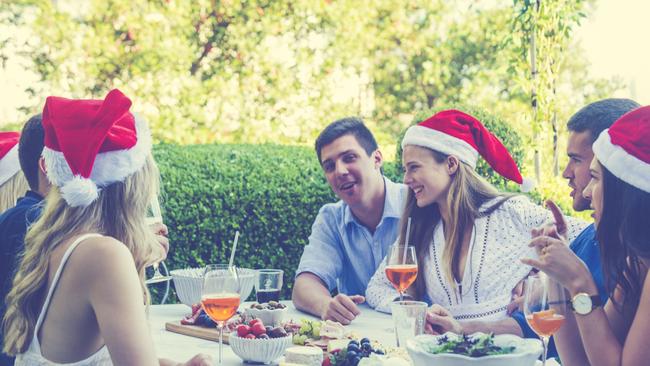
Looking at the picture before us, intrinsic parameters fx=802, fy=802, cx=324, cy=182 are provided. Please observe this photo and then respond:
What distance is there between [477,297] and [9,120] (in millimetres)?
6402

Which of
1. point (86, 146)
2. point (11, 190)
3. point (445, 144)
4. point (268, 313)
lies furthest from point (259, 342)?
point (11, 190)

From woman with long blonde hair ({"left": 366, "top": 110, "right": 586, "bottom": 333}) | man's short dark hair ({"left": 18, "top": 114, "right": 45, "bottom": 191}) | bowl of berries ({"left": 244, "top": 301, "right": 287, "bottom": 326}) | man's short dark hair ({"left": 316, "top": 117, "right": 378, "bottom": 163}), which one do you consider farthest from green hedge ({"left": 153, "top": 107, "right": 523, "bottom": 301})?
bowl of berries ({"left": 244, "top": 301, "right": 287, "bottom": 326})

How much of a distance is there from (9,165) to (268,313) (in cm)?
161

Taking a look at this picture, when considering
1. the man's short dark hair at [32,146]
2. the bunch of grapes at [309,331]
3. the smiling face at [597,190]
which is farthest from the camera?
the man's short dark hair at [32,146]

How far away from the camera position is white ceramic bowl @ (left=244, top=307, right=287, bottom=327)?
8.93 ft

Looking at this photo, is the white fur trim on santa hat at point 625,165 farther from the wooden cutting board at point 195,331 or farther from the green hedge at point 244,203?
the green hedge at point 244,203

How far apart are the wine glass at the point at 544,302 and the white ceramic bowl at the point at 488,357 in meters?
0.06

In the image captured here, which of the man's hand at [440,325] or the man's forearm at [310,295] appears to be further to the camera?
the man's forearm at [310,295]

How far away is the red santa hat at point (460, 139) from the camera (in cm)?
362

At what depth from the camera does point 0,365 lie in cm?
272

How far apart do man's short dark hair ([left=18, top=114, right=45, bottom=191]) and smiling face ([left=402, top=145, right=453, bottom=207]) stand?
1.57 metres

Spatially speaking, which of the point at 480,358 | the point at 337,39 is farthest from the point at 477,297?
the point at 337,39

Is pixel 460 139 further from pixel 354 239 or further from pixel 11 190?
pixel 11 190

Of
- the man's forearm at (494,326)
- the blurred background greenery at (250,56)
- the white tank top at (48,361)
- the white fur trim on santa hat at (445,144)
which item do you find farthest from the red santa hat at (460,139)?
the blurred background greenery at (250,56)
